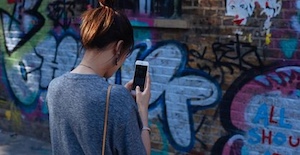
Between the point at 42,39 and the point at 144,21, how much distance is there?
5.61 feet

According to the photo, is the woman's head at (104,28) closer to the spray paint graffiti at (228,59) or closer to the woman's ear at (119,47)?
the woman's ear at (119,47)

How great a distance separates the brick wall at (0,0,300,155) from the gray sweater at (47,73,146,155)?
2.78 m

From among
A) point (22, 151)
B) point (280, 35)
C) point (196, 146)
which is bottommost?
point (22, 151)

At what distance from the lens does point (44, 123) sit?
699 centimetres

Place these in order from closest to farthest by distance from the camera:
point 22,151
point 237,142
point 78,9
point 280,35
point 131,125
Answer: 1. point 131,125
2. point 280,35
3. point 237,142
4. point 78,9
5. point 22,151

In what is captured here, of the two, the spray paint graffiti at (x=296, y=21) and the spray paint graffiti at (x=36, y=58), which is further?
the spray paint graffiti at (x=36, y=58)

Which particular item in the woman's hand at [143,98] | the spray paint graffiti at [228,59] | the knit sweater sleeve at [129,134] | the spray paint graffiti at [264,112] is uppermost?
the woman's hand at [143,98]

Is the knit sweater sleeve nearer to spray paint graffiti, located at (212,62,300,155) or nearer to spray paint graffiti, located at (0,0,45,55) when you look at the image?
spray paint graffiti, located at (212,62,300,155)

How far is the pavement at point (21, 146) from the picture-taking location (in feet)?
21.9

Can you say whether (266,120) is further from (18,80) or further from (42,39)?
(18,80)

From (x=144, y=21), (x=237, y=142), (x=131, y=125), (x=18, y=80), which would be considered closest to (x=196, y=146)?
(x=237, y=142)

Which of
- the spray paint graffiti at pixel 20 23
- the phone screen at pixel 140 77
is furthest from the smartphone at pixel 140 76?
the spray paint graffiti at pixel 20 23

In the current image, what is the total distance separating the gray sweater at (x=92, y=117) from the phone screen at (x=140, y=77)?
0.73 ft

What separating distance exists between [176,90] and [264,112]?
38.1 inches
